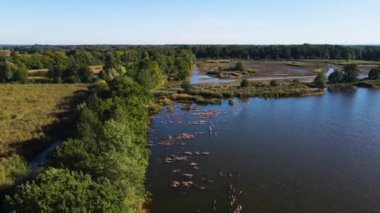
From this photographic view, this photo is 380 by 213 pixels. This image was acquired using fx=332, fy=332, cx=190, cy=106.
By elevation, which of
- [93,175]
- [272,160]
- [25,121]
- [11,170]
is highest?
[93,175]

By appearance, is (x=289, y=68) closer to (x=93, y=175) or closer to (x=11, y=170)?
(x=11, y=170)

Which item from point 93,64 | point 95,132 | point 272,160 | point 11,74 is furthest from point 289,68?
point 95,132

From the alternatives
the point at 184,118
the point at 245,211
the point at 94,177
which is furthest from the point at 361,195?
the point at 184,118

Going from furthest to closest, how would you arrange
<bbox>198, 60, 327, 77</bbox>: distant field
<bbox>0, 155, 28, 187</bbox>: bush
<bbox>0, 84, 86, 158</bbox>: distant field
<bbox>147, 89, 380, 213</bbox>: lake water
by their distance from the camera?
<bbox>198, 60, 327, 77</bbox>: distant field → <bbox>0, 84, 86, 158</bbox>: distant field → <bbox>147, 89, 380, 213</bbox>: lake water → <bbox>0, 155, 28, 187</bbox>: bush

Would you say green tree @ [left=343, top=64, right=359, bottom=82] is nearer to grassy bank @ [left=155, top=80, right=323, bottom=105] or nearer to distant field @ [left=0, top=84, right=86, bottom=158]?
grassy bank @ [left=155, top=80, right=323, bottom=105]

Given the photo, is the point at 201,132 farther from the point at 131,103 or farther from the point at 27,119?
the point at 27,119

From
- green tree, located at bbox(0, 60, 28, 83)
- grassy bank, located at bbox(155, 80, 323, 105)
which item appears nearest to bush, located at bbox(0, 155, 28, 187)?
grassy bank, located at bbox(155, 80, 323, 105)

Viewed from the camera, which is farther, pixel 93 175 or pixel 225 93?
pixel 225 93
